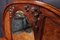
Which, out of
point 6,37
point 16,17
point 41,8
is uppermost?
point 41,8

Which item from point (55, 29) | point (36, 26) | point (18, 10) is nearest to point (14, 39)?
point (18, 10)

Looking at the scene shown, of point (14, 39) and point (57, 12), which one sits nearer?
point (57, 12)

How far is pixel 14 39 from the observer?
1066 mm

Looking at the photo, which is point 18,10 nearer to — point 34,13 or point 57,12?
point 34,13

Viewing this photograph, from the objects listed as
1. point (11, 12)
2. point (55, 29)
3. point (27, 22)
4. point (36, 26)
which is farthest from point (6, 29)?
point (55, 29)

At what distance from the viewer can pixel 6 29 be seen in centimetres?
117

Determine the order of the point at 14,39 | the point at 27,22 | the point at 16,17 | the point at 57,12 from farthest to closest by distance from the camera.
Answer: the point at 14,39
the point at 16,17
the point at 27,22
the point at 57,12

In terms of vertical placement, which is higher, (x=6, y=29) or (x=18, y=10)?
(x=18, y=10)

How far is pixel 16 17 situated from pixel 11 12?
0.25 feet

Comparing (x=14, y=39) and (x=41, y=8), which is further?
(x=14, y=39)

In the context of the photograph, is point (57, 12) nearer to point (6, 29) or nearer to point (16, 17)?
point (16, 17)

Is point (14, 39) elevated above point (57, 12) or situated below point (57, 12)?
below

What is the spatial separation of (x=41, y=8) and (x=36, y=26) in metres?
0.11

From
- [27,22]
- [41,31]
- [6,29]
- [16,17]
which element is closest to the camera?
[41,31]
